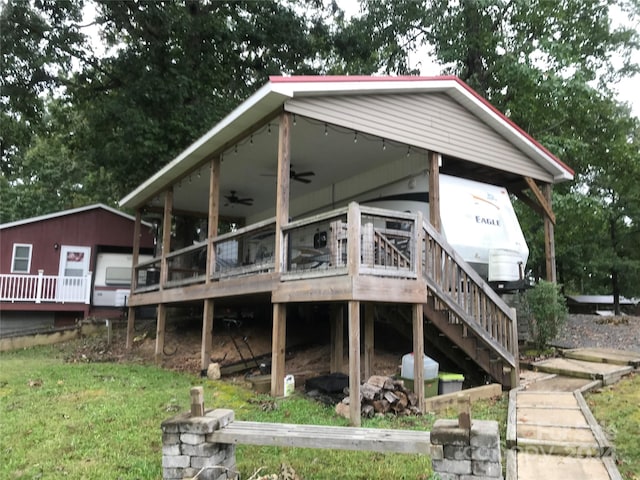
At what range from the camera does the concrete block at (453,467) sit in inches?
133

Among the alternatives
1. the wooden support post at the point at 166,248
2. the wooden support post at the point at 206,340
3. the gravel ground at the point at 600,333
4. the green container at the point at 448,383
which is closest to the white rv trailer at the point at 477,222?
the gravel ground at the point at 600,333

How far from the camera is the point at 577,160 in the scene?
17.5 m

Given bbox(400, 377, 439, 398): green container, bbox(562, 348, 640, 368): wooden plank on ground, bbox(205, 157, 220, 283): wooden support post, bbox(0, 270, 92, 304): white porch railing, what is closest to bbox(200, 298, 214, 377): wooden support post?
bbox(205, 157, 220, 283): wooden support post

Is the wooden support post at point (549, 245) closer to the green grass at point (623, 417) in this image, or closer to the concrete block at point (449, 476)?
the green grass at point (623, 417)

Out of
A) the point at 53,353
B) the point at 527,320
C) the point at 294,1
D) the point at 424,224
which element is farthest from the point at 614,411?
the point at 294,1

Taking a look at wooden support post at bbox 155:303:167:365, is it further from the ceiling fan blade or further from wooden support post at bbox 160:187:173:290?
the ceiling fan blade

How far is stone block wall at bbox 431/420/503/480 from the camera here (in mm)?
3344

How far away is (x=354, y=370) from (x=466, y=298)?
2244 millimetres

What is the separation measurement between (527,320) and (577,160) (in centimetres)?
996

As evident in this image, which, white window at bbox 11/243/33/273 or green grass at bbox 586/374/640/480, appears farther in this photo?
white window at bbox 11/243/33/273

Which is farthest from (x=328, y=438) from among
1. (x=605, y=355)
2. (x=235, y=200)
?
(x=235, y=200)

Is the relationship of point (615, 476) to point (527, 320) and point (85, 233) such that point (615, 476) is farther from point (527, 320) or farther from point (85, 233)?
point (85, 233)

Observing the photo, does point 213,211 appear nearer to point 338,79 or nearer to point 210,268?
point 210,268

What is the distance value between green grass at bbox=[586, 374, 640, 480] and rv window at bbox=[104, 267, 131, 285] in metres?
15.3
